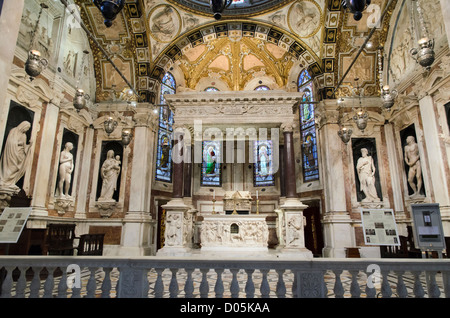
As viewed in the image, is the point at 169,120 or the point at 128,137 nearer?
the point at 128,137

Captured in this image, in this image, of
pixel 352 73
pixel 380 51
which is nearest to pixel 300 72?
pixel 352 73

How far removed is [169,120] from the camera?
39.5 ft

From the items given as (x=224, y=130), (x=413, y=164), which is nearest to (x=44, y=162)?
(x=224, y=130)

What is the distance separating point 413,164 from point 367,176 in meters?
1.46

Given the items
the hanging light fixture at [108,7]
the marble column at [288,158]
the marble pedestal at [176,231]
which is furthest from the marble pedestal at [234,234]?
the hanging light fixture at [108,7]

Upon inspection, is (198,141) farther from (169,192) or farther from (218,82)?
(218,82)

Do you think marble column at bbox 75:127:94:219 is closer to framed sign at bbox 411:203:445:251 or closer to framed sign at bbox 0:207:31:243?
framed sign at bbox 0:207:31:243

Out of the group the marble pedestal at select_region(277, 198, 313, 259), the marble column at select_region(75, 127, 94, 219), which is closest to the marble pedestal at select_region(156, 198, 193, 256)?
the marble pedestal at select_region(277, 198, 313, 259)

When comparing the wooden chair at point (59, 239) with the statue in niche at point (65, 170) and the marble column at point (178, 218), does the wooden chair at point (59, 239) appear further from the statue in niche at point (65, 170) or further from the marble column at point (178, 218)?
the marble column at point (178, 218)

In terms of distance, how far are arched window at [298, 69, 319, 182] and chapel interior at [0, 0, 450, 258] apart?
2.2 inches

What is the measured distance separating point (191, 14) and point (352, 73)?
651cm

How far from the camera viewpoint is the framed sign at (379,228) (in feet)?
12.1
